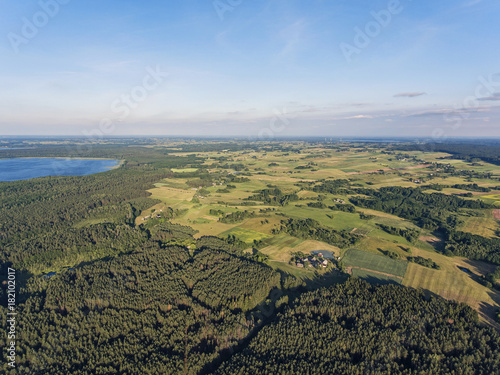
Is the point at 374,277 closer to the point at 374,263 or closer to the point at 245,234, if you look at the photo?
the point at 374,263

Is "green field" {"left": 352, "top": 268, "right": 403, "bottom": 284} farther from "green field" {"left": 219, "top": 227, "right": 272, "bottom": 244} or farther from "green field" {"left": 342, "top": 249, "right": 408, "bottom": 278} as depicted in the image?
"green field" {"left": 219, "top": 227, "right": 272, "bottom": 244}

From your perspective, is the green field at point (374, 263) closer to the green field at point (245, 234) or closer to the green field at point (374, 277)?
the green field at point (374, 277)

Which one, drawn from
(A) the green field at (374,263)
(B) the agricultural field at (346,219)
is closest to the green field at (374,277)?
(B) the agricultural field at (346,219)

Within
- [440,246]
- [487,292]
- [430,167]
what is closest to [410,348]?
[487,292]

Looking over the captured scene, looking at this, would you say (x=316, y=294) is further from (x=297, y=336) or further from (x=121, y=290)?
(x=121, y=290)

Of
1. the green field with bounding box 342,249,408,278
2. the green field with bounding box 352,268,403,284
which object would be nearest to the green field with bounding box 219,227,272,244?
the green field with bounding box 342,249,408,278

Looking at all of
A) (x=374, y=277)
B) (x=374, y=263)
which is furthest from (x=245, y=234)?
(x=374, y=277)
